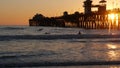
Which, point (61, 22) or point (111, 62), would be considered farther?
point (61, 22)

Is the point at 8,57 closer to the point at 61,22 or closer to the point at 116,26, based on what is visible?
the point at 116,26

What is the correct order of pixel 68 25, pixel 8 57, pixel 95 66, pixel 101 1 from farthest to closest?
pixel 68 25, pixel 101 1, pixel 8 57, pixel 95 66

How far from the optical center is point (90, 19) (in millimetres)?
78125

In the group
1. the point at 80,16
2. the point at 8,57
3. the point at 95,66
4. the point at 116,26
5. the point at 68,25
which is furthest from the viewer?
the point at 68,25

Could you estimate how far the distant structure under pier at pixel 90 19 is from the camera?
2749 inches

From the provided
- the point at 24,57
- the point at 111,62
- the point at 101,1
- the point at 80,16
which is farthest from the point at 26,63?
the point at 101,1

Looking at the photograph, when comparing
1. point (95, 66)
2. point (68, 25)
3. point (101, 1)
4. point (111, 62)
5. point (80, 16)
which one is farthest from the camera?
point (68, 25)

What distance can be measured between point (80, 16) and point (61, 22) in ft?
66.3

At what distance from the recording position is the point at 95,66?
57.6ft

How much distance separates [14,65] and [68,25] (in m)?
82.8

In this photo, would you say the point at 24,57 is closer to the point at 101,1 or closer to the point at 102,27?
the point at 102,27

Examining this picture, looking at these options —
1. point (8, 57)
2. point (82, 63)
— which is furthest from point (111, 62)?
point (8, 57)

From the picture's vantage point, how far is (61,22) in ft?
344

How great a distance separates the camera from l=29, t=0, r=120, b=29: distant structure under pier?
69.8 m
